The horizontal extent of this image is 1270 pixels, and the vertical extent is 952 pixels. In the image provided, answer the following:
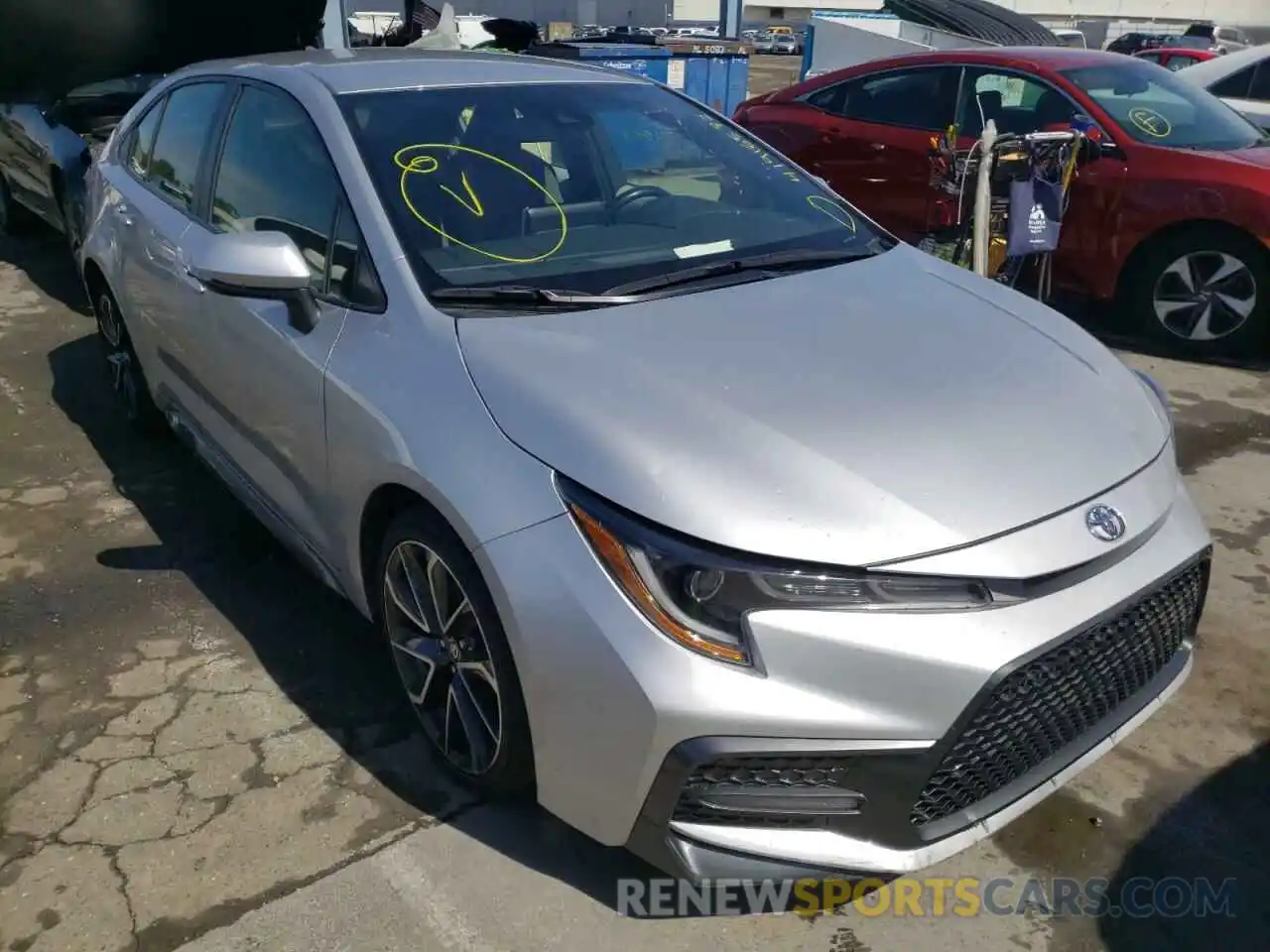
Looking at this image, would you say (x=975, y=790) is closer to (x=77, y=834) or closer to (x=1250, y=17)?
(x=77, y=834)

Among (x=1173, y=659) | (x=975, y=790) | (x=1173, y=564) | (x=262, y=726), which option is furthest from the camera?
(x=262, y=726)

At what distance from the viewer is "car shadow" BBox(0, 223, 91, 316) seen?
265 inches

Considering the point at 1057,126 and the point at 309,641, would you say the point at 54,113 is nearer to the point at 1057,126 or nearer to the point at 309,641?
the point at 309,641

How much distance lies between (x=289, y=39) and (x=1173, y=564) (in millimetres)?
7626

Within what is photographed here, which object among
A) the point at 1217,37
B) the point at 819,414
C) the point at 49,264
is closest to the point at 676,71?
the point at 49,264

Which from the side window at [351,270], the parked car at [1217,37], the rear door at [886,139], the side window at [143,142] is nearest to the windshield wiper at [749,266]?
the side window at [351,270]

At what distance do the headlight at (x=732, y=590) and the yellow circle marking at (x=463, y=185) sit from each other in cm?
105

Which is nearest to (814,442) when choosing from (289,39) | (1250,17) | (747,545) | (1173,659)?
(747,545)

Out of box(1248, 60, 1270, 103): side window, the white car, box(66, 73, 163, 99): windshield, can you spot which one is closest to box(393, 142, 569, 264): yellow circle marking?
box(66, 73, 163, 99): windshield

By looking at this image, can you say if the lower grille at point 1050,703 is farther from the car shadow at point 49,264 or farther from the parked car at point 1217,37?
the parked car at point 1217,37

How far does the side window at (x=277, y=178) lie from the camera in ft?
9.03

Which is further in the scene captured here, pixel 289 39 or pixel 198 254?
pixel 289 39

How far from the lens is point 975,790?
2018mm

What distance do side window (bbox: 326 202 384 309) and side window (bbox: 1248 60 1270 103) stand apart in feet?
28.5
